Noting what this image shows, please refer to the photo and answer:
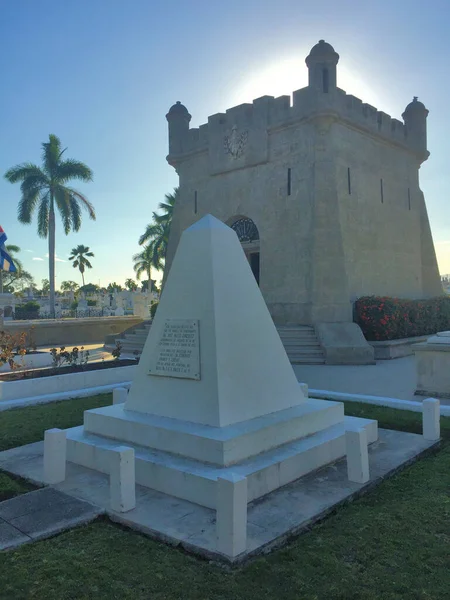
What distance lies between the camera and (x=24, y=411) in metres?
7.56

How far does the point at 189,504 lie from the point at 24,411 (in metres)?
4.68

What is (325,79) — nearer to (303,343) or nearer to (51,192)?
(303,343)

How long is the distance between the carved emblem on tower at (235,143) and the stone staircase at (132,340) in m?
7.04

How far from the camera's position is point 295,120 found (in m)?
15.4

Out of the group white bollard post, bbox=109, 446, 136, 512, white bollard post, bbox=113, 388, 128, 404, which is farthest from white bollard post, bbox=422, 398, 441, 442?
white bollard post, bbox=113, 388, 128, 404

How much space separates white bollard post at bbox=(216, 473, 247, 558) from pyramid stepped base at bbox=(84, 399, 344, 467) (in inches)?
35.9

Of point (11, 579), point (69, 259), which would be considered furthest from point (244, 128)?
point (69, 259)

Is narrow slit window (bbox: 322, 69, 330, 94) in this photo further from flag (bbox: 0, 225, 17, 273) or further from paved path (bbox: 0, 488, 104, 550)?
paved path (bbox: 0, 488, 104, 550)

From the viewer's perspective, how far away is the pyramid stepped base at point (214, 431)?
4.18m

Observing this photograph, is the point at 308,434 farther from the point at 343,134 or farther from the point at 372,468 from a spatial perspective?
the point at 343,134

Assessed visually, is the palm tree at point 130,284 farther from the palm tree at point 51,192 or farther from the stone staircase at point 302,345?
the stone staircase at point 302,345

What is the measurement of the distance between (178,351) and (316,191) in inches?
435

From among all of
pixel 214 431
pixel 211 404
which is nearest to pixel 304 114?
pixel 211 404

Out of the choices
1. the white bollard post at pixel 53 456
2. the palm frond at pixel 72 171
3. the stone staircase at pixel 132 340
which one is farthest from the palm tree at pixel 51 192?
the white bollard post at pixel 53 456
